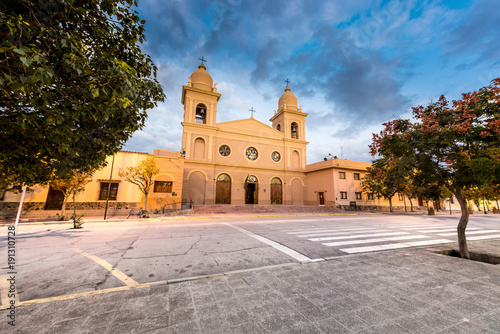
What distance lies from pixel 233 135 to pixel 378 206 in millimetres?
23007

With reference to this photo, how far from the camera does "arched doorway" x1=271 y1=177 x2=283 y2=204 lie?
2630cm

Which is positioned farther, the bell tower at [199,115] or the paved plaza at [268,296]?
the bell tower at [199,115]

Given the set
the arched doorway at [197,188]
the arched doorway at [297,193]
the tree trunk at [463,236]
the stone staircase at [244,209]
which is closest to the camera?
the tree trunk at [463,236]

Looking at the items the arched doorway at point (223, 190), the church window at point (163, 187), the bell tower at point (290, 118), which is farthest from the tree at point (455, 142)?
the bell tower at point (290, 118)

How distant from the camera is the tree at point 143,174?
17.0 metres

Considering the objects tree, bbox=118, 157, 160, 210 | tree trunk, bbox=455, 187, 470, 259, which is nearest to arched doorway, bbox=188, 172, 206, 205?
tree, bbox=118, 157, 160, 210

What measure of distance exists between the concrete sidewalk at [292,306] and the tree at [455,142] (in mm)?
2350

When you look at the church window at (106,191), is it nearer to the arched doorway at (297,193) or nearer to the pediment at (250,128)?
the pediment at (250,128)

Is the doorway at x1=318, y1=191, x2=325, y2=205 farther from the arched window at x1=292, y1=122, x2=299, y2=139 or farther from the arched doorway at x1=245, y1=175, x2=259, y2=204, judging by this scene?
the arched window at x1=292, y1=122, x2=299, y2=139

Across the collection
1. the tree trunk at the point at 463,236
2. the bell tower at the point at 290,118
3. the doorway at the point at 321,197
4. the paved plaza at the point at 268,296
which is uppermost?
the bell tower at the point at 290,118

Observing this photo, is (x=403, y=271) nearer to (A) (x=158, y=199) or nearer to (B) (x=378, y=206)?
(A) (x=158, y=199)

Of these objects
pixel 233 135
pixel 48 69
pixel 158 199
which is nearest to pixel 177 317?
pixel 48 69

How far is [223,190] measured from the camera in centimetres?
2403

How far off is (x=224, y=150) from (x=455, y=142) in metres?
22.4
